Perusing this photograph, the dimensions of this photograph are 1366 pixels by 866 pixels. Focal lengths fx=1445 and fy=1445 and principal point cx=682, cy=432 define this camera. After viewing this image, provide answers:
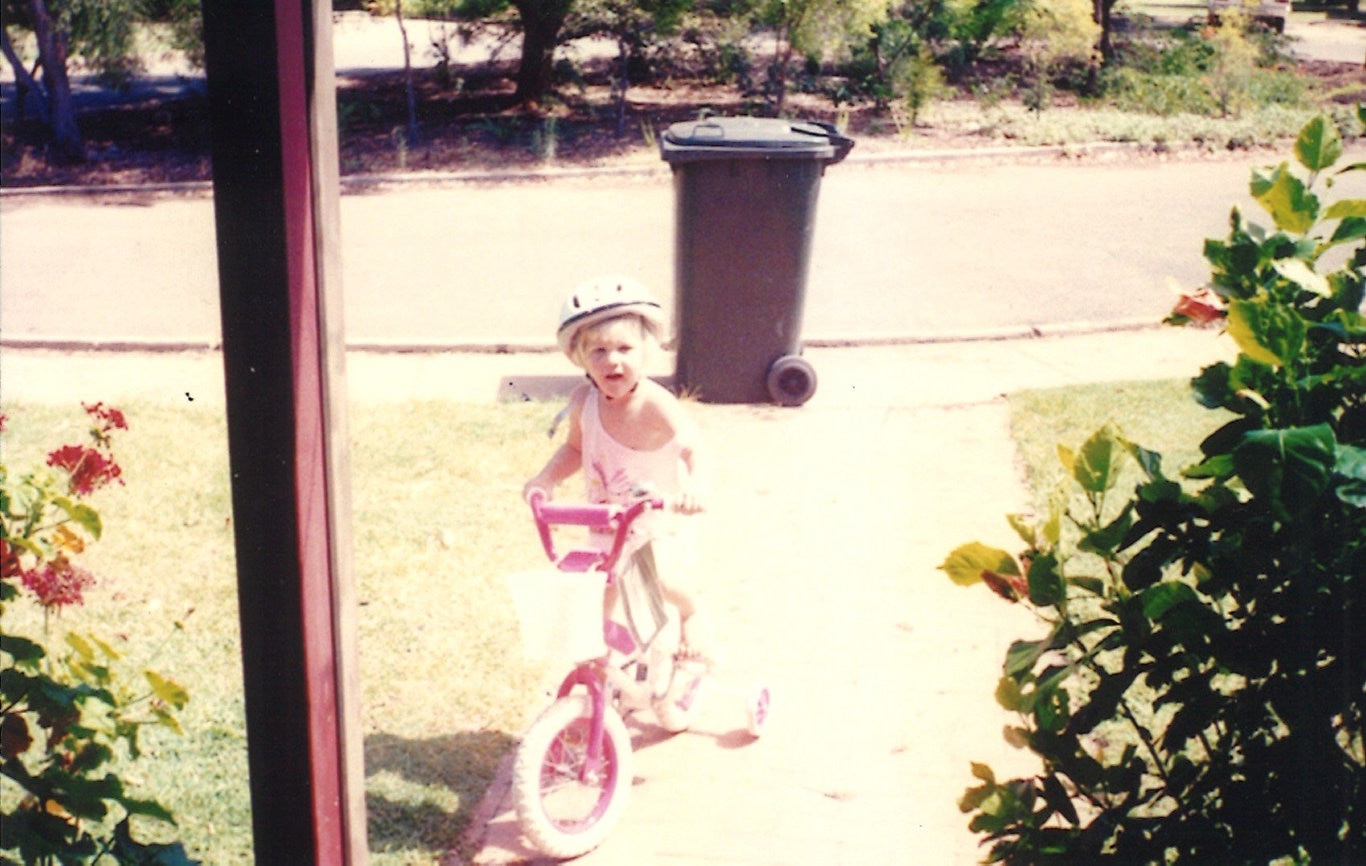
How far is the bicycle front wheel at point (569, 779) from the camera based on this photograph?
3494 mm

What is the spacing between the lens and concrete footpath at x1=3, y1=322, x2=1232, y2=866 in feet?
12.6

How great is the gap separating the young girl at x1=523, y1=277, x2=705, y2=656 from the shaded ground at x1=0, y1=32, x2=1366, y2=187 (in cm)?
1224

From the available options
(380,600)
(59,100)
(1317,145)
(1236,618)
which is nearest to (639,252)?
(380,600)

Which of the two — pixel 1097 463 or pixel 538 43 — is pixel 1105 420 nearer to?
pixel 1097 463

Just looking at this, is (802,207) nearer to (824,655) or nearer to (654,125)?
(824,655)

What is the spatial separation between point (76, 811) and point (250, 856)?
1.24 meters

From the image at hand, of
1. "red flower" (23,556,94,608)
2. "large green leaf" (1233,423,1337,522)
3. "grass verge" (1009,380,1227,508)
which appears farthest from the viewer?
"grass verge" (1009,380,1227,508)

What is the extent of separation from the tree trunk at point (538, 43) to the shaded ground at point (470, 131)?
294mm

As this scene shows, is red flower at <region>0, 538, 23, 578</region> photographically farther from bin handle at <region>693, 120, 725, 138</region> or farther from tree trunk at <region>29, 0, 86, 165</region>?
tree trunk at <region>29, 0, 86, 165</region>

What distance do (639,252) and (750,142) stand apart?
465cm

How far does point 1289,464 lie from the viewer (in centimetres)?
220

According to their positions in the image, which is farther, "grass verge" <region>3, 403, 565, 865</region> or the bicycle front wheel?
"grass verge" <region>3, 403, 565, 865</region>

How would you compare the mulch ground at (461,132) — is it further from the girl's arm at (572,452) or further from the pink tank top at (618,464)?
the pink tank top at (618,464)

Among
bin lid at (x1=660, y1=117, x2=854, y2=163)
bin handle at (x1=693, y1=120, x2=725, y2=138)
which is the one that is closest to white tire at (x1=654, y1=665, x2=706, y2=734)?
bin lid at (x1=660, y1=117, x2=854, y2=163)
